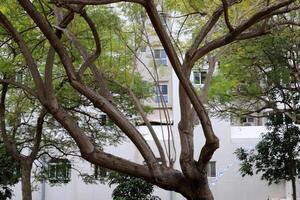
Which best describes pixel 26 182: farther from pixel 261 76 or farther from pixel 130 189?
pixel 261 76

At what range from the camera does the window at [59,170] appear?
38.7 ft

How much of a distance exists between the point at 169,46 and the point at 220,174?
40.7 feet

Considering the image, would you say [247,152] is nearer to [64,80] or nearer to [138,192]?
[138,192]

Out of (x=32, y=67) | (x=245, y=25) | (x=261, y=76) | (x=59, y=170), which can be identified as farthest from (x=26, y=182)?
(x=245, y=25)

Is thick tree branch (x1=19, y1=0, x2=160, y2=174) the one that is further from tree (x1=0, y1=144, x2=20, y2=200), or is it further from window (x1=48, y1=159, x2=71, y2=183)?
window (x1=48, y1=159, x2=71, y2=183)

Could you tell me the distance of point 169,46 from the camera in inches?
181

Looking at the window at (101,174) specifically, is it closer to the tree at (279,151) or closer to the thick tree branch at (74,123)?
the tree at (279,151)

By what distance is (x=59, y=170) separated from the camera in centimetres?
1223

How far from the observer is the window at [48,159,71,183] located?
464 inches

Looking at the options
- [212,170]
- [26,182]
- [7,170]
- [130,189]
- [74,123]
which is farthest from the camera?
[212,170]

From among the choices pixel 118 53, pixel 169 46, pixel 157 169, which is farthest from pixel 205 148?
pixel 118 53

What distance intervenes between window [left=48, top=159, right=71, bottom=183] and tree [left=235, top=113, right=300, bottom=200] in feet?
13.4

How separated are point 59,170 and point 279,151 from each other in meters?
4.93

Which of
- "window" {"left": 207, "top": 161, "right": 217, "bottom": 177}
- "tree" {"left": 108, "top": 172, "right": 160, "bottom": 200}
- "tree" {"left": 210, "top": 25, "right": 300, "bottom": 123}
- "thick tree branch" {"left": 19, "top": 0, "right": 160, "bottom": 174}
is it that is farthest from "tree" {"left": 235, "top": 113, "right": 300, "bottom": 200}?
"thick tree branch" {"left": 19, "top": 0, "right": 160, "bottom": 174}
